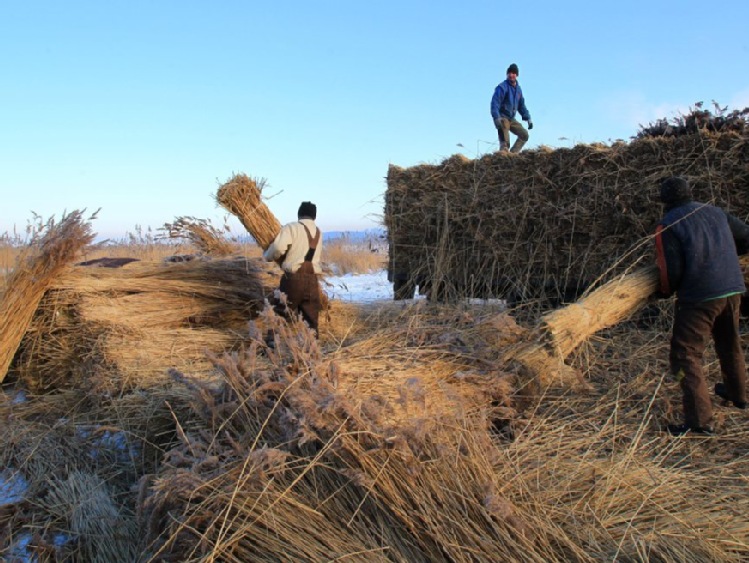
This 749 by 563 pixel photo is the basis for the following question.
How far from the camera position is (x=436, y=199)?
6.49 meters

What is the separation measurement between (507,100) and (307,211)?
4121mm

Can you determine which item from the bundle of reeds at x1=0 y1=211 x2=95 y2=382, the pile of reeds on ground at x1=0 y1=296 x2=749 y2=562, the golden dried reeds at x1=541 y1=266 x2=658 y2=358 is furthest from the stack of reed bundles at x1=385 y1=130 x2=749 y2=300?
the bundle of reeds at x1=0 y1=211 x2=95 y2=382

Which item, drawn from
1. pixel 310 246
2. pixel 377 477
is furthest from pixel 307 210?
pixel 377 477

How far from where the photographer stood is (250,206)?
5.63 m

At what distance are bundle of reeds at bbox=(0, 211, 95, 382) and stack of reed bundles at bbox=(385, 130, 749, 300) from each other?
3470 mm

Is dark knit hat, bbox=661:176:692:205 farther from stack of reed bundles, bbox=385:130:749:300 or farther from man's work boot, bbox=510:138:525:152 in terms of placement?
man's work boot, bbox=510:138:525:152

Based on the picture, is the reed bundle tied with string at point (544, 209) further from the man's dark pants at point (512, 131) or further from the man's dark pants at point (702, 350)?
the man's dark pants at point (512, 131)

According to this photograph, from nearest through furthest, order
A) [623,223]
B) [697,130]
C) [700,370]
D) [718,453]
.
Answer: [718,453], [700,370], [697,130], [623,223]

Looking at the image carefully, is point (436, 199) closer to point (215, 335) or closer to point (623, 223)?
point (623, 223)

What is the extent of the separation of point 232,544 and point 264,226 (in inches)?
157

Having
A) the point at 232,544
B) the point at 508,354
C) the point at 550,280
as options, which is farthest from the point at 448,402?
the point at 550,280

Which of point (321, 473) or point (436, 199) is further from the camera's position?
point (436, 199)

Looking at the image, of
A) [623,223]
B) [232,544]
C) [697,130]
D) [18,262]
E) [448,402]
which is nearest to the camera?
[232,544]

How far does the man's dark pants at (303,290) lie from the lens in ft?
17.3
